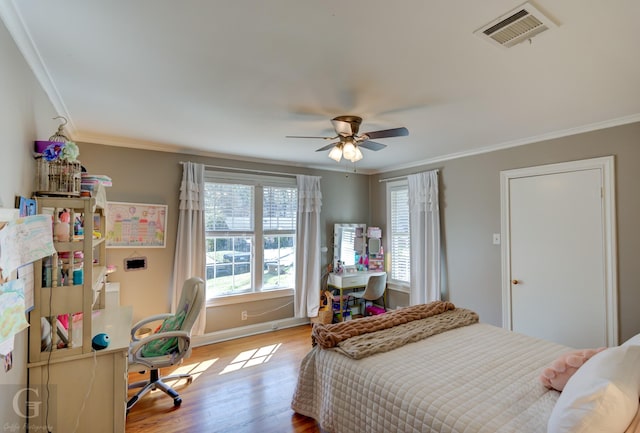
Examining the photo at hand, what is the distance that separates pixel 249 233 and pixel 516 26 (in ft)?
11.6

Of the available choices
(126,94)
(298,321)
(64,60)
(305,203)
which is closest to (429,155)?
(305,203)

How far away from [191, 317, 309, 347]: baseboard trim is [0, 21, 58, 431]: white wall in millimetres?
2280

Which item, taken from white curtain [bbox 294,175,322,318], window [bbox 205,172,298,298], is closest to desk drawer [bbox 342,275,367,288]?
white curtain [bbox 294,175,322,318]

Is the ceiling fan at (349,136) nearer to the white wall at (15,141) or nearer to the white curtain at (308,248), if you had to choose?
the white wall at (15,141)

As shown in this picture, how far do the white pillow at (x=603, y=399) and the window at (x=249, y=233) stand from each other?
3.51m

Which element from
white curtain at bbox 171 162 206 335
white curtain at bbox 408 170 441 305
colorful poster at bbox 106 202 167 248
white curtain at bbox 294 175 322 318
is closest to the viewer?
colorful poster at bbox 106 202 167 248

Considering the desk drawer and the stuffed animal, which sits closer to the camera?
the stuffed animal

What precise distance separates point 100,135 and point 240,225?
5.95 ft

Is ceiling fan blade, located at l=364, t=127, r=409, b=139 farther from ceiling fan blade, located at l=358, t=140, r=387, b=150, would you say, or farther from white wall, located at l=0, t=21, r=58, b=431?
white wall, located at l=0, t=21, r=58, b=431

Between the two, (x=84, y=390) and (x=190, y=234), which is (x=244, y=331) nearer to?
(x=190, y=234)

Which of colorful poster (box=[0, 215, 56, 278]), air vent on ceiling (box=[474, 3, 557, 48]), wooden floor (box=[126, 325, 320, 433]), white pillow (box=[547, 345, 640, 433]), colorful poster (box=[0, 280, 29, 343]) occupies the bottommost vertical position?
wooden floor (box=[126, 325, 320, 433])

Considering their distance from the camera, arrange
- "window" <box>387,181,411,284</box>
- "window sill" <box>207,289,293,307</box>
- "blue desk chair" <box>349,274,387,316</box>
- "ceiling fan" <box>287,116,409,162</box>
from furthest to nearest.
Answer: "window" <box>387,181,411,284</box> → "blue desk chair" <box>349,274,387,316</box> → "window sill" <box>207,289,293,307</box> → "ceiling fan" <box>287,116,409,162</box>

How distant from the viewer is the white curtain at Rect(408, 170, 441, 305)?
13.5 feet

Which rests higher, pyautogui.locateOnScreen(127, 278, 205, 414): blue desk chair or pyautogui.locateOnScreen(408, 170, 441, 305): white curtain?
pyautogui.locateOnScreen(408, 170, 441, 305): white curtain
